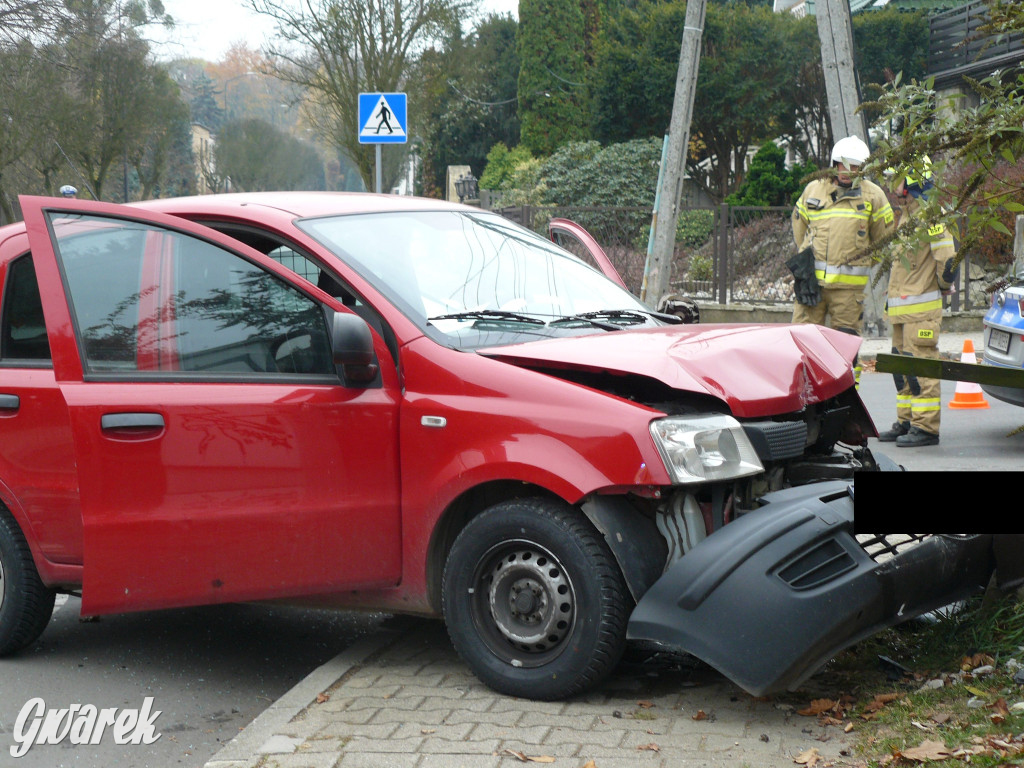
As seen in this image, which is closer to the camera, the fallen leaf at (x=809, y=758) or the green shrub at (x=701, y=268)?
the fallen leaf at (x=809, y=758)

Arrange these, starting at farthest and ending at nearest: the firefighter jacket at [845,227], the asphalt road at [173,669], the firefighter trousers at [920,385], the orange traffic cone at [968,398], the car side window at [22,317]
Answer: the orange traffic cone at [968,398]
the firefighter trousers at [920,385]
the firefighter jacket at [845,227]
the car side window at [22,317]
the asphalt road at [173,669]

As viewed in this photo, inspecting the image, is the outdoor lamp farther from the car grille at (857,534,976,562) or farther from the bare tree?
the car grille at (857,534,976,562)

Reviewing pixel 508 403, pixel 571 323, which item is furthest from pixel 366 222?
pixel 508 403

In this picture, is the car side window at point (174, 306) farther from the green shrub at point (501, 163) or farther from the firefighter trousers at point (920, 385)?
the green shrub at point (501, 163)

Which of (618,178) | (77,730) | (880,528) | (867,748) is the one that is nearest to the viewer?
(880,528)

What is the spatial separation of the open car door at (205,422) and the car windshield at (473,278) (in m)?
0.26

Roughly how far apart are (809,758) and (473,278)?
7.02 feet

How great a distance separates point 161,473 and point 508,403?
4.28 ft

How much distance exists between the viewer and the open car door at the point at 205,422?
414 centimetres

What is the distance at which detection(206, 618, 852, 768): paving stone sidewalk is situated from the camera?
3.53m

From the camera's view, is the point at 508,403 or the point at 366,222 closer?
the point at 508,403

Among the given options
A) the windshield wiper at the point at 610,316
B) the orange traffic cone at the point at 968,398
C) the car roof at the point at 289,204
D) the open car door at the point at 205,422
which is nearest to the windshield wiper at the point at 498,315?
the windshield wiper at the point at 610,316

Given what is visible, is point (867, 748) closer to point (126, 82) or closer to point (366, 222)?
point (366, 222)

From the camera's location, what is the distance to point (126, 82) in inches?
1716
